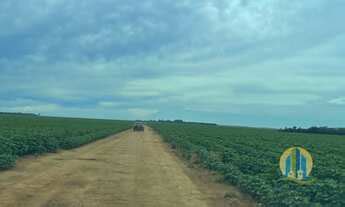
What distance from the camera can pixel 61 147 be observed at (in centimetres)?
3184

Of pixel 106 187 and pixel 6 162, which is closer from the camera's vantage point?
pixel 106 187

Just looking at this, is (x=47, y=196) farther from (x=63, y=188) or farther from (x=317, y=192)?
(x=317, y=192)

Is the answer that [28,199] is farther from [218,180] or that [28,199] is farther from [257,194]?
[218,180]

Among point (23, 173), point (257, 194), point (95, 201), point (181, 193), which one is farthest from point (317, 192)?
point (23, 173)

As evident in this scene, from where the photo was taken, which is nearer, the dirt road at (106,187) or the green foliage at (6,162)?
the dirt road at (106,187)

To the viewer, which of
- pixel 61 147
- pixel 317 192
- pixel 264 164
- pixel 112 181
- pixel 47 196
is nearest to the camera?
pixel 317 192

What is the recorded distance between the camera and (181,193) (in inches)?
535

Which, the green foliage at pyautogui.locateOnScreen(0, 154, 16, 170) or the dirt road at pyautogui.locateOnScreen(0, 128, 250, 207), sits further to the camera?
the green foliage at pyautogui.locateOnScreen(0, 154, 16, 170)

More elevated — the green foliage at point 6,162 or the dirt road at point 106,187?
the green foliage at point 6,162

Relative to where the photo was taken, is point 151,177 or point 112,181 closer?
point 112,181

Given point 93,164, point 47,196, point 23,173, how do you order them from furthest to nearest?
1. point 93,164
2. point 23,173
3. point 47,196

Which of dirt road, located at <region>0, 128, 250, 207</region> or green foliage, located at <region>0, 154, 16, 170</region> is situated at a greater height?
green foliage, located at <region>0, 154, 16, 170</region>

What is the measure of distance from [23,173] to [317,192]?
1024cm

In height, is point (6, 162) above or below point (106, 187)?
above
